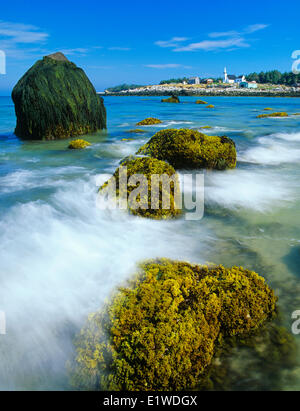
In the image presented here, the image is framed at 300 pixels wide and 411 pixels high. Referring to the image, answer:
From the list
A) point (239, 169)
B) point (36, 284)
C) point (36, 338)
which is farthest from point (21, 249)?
point (239, 169)

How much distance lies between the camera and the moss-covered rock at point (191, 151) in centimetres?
913

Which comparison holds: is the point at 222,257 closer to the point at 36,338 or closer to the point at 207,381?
the point at 207,381

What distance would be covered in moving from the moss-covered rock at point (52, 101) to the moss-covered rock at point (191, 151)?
8.59 m

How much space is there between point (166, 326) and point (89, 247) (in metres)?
2.33

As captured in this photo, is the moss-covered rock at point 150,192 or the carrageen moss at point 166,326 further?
the moss-covered rock at point 150,192

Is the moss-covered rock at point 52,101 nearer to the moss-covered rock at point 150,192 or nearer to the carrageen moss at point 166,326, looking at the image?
the moss-covered rock at point 150,192

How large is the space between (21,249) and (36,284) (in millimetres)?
1046

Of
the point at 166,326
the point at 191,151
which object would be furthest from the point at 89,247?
the point at 191,151

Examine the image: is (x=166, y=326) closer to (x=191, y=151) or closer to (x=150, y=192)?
(x=150, y=192)

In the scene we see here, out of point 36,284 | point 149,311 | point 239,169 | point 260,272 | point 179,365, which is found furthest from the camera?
point 239,169

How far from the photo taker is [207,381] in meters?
2.53

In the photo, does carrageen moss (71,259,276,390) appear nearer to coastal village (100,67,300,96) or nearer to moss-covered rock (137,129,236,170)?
moss-covered rock (137,129,236,170)

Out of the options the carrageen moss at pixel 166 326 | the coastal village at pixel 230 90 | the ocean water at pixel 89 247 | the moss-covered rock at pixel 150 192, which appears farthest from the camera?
the coastal village at pixel 230 90

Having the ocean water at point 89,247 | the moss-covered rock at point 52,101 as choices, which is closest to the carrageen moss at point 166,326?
the ocean water at point 89,247
